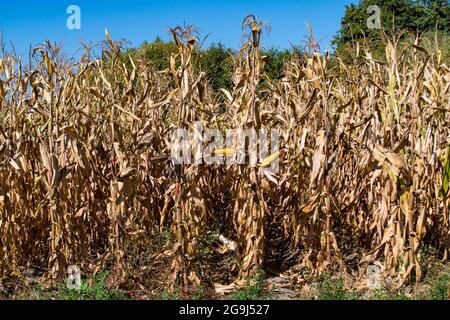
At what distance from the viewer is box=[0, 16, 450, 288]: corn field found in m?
5.13

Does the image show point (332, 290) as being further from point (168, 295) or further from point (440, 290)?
point (168, 295)

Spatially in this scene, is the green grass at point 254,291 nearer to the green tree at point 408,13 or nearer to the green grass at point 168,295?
the green grass at point 168,295

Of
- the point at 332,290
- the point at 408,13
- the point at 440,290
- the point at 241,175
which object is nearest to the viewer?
the point at 440,290

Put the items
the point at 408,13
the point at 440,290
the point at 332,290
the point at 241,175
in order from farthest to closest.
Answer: the point at 408,13 → the point at 241,175 → the point at 332,290 → the point at 440,290

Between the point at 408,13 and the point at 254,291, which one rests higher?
the point at 408,13

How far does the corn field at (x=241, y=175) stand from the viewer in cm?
513

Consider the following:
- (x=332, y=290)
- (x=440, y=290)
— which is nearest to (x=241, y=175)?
(x=332, y=290)

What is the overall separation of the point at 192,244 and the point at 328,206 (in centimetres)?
123

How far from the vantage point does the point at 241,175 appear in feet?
17.4

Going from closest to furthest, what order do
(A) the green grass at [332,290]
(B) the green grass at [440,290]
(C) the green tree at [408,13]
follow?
(B) the green grass at [440,290], (A) the green grass at [332,290], (C) the green tree at [408,13]

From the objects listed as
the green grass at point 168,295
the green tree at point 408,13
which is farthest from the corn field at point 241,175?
the green tree at point 408,13

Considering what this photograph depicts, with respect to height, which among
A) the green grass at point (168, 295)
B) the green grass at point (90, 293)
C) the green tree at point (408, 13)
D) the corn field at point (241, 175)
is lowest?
the green grass at point (168, 295)

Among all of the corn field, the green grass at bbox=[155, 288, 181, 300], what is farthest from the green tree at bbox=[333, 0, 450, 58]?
the green grass at bbox=[155, 288, 181, 300]

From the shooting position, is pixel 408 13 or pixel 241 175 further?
pixel 408 13
